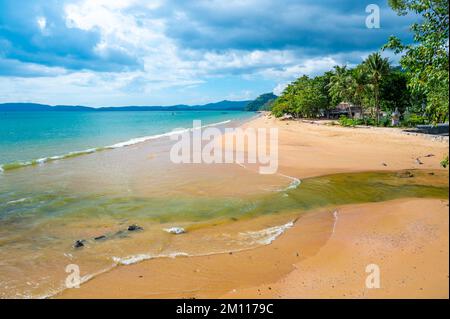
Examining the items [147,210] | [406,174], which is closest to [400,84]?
[406,174]

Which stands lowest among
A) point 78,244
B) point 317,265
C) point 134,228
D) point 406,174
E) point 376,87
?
point 78,244

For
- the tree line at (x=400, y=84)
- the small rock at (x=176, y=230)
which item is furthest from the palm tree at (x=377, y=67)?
the small rock at (x=176, y=230)

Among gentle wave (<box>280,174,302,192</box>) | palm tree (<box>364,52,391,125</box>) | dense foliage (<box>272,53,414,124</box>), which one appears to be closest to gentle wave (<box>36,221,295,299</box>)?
gentle wave (<box>280,174,302,192</box>)

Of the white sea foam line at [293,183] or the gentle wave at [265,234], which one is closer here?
the gentle wave at [265,234]

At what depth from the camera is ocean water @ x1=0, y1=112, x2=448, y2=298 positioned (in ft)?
31.7

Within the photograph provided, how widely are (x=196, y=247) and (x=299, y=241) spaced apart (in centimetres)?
313

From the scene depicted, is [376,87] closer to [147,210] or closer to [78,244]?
[147,210]

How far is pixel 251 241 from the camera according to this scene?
10.4 m

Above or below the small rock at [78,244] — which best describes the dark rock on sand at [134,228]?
above

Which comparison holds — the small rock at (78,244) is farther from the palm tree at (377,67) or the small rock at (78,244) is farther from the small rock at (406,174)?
the palm tree at (377,67)

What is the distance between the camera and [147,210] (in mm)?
14141

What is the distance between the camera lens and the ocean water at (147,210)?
965 cm
